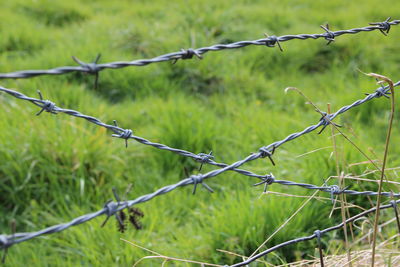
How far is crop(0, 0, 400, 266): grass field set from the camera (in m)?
2.41

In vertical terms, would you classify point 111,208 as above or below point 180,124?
above

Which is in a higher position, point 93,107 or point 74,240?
point 93,107

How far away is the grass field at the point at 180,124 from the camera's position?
2.41 m

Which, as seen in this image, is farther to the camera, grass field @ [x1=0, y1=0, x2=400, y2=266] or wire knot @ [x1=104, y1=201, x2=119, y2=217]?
grass field @ [x1=0, y1=0, x2=400, y2=266]

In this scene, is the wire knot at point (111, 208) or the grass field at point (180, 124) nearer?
the wire knot at point (111, 208)

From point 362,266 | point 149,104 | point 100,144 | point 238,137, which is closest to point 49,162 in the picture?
point 100,144

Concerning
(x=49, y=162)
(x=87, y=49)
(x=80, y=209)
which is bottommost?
(x=80, y=209)

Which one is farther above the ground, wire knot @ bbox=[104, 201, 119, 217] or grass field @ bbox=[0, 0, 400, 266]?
wire knot @ bbox=[104, 201, 119, 217]

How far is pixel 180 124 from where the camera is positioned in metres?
3.39

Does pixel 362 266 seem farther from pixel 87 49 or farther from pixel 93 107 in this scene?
pixel 87 49

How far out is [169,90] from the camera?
4133 mm

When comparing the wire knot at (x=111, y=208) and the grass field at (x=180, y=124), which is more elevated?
the wire knot at (x=111, y=208)

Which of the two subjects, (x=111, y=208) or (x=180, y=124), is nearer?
(x=111, y=208)

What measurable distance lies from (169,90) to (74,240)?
2.00m
